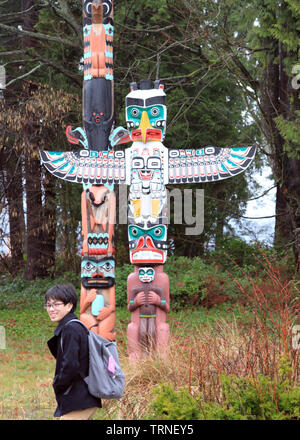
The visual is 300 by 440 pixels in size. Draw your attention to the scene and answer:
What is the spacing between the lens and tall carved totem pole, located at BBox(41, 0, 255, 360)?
719cm

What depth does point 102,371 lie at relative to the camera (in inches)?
153

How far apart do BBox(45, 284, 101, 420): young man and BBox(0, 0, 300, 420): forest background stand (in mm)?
6987

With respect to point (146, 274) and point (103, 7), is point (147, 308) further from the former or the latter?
point (103, 7)

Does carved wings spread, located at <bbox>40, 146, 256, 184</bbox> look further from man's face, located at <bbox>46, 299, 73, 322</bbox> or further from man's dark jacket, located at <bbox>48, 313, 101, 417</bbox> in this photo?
man's dark jacket, located at <bbox>48, 313, 101, 417</bbox>

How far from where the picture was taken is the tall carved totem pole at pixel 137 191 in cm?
719

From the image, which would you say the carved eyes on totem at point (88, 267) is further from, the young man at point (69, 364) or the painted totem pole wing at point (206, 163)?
the young man at point (69, 364)

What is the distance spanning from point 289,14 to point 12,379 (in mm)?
7801

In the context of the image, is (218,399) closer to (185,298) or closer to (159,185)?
(159,185)

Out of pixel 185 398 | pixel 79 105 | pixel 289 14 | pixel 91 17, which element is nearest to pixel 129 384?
pixel 185 398

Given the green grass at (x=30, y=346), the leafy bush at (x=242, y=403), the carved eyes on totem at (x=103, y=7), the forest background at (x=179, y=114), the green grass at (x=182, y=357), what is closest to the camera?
the leafy bush at (x=242, y=403)

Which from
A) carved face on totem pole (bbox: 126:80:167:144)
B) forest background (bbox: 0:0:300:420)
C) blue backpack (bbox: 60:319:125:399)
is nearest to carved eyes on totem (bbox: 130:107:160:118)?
carved face on totem pole (bbox: 126:80:167:144)

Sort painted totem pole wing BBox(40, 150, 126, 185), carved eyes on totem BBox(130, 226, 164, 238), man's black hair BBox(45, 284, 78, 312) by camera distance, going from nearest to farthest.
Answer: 1. man's black hair BBox(45, 284, 78, 312)
2. carved eyes on totem BBox(130, 226, 164, 238)
3. painted totem pole wing BBox(40, 150, 126, 185)

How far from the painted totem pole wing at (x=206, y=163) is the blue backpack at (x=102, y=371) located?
3792 millimetres

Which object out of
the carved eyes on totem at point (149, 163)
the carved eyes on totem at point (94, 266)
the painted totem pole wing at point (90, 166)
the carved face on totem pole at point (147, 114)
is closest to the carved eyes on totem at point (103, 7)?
the carved face on totem pole at point (147, 114)
